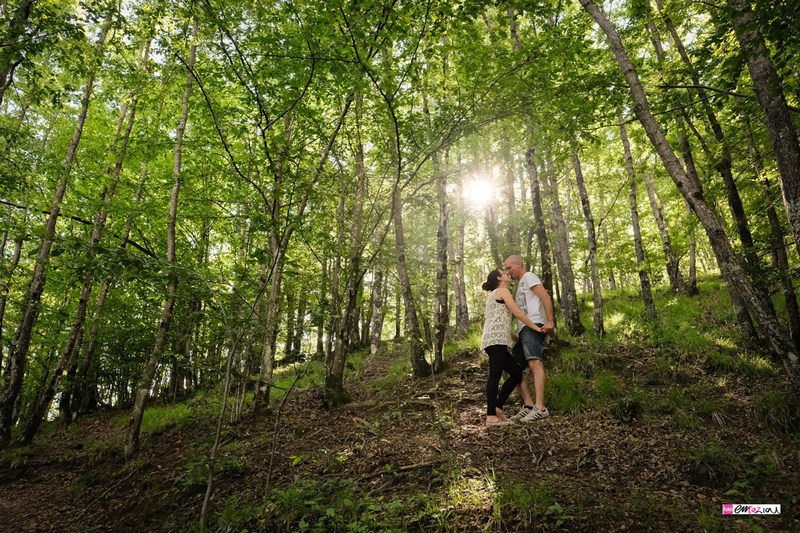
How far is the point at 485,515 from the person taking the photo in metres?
3.08

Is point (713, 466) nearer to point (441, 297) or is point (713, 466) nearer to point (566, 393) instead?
point (566, 393)

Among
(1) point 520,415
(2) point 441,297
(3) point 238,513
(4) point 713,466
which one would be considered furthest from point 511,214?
(3) point 238,513

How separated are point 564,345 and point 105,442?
1107 cm

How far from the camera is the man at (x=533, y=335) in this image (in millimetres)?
4734

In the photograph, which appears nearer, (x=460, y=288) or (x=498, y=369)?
(x=498, y=369)

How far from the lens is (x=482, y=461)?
13.4 feet

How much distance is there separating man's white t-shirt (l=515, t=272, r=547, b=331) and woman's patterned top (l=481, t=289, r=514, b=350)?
0.27 meters

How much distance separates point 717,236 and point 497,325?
2.76 m

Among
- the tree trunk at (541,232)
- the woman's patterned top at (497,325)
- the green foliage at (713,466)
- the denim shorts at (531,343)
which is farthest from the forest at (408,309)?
the woman's patterned top at (497,325)

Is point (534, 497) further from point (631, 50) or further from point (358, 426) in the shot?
point (631, 50)

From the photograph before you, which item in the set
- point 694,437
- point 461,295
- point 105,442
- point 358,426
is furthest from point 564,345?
point 105,442

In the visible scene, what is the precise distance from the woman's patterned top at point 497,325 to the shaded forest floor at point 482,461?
3.79ft

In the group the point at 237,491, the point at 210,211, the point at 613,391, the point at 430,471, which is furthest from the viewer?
the point at 210,211

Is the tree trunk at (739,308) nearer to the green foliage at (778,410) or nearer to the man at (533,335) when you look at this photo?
the green foliage at (778,410)
